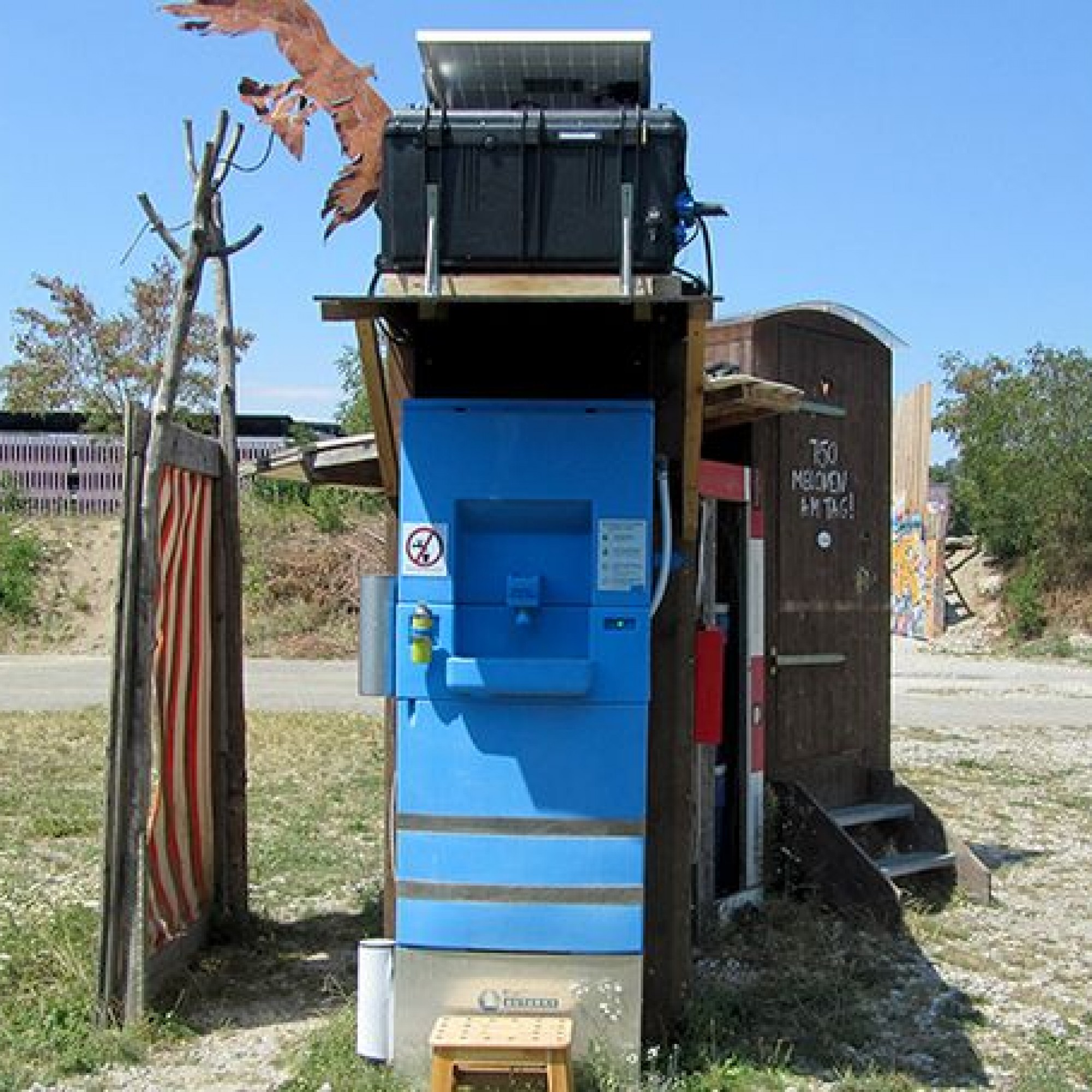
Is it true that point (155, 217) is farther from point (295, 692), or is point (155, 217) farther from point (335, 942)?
point (295, 692)

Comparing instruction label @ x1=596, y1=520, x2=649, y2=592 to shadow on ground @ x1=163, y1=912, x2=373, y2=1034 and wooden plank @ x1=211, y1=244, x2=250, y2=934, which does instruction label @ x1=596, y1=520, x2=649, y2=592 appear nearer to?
shadow on ground @ x1=163, y1=912, x2=373, y2=1034

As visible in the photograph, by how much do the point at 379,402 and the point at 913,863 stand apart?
14.7 ft

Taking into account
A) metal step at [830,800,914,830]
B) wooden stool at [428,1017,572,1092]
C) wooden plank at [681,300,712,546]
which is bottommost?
wooden stool at [428,1017,572,1092]

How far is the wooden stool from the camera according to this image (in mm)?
4535

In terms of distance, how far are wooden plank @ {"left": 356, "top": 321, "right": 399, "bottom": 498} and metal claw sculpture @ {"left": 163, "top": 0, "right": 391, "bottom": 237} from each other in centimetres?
59

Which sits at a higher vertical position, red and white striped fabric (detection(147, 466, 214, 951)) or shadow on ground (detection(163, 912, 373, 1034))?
red and white striped fabric (detection(147, 466, 214, 951))

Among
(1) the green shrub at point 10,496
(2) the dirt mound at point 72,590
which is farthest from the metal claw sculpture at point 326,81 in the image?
(1) the green shrub at point 10,496

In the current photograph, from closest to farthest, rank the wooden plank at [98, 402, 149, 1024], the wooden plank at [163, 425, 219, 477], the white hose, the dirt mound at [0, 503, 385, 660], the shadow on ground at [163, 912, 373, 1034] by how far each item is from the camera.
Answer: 1. the white hose
2. the wooden plank at [98, 402, 149, 1024]
3. the shadow on ground at [163, 912, 373, 1034]
4. the wooden plank at [163, 425, 219, 477]
5. the dirt mound at [0, 503, 385, 660]

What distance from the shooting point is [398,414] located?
5215mm

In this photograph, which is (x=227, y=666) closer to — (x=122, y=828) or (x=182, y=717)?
(x=182, y=717)

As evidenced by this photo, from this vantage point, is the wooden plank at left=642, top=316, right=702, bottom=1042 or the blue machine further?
the wooden plank at left=642, top=316, right=702, bottom=1042

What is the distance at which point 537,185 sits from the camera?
184 inches

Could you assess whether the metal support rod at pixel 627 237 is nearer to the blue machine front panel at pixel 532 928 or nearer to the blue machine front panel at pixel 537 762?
the blue machine front panel at pixel 537 762

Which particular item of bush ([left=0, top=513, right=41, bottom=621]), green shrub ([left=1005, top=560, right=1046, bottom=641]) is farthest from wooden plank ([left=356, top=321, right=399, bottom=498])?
green shrub ([left=1005, top=560, right=1046, bottom=641])
